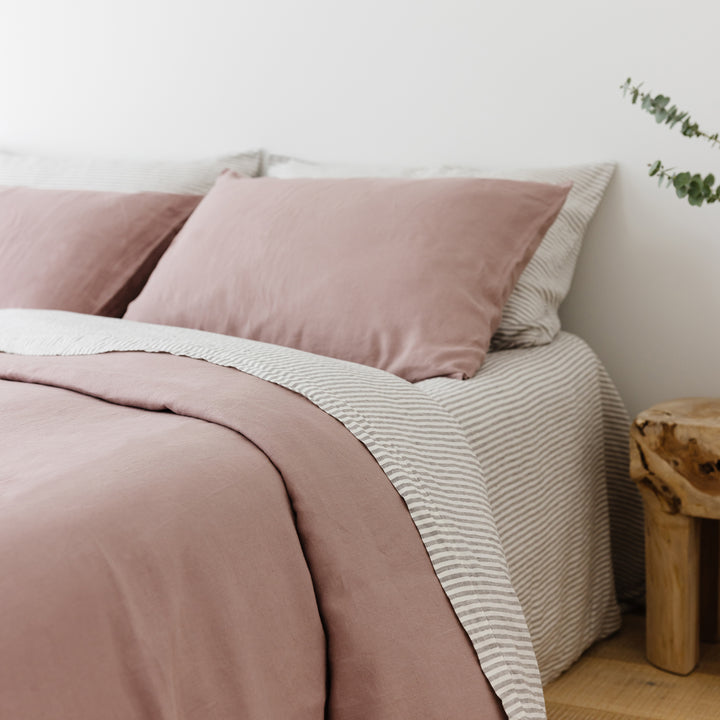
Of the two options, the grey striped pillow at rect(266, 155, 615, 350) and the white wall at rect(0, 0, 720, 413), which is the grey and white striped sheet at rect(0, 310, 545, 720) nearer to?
the grey striped pillow at rect(266, 155, 615, 350)

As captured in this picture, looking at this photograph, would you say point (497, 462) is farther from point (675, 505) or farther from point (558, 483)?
point (675, 505)

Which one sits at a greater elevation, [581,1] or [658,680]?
[581,1]

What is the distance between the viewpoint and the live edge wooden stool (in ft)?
5.53

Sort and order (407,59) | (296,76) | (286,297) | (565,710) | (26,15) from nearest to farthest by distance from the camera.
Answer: (565,710) < (286,297) < (407,59) < (296,76) < (26,15)

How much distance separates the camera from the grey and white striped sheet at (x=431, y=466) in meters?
1.27

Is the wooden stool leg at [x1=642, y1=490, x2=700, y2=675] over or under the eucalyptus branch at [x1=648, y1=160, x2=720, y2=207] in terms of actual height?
under

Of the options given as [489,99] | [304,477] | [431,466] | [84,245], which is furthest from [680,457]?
[84,245]

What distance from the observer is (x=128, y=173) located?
2471 mm

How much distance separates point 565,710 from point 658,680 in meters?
0.22

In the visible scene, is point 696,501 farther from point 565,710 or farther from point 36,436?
point 36,436

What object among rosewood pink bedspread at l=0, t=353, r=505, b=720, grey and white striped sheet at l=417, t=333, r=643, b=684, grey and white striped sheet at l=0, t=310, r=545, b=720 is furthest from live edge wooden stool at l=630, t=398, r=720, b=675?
rosewood pink bedspread at l=0, t=353, r=505, b=720

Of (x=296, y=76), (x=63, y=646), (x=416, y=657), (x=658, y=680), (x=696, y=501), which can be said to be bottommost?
(x=658, y=680)

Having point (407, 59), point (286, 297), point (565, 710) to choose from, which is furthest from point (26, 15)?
point (565, 710)

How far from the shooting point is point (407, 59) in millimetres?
2322
